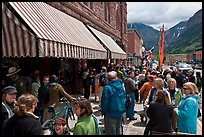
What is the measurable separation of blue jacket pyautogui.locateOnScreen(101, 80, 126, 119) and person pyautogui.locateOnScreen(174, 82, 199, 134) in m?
1.30

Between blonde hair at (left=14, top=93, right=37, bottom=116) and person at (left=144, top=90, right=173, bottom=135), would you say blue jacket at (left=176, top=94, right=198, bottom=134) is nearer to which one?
person at (left=144, top=90, right=173, bottom=135)

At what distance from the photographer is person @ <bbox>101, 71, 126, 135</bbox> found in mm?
5996

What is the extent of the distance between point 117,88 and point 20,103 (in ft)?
8.85

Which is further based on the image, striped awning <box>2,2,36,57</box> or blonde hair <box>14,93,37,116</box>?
striped awning <box>2,2,36,57</box>

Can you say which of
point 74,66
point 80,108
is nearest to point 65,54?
point 80,108

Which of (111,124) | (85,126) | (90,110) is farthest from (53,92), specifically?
(85,126)

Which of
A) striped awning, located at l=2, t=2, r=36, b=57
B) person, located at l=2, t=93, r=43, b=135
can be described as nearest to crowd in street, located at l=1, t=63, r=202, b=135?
person, located at l=2, t=93, r=43, b=135

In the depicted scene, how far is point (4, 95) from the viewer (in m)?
5.05

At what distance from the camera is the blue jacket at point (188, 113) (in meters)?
5.04

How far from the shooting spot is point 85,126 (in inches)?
156

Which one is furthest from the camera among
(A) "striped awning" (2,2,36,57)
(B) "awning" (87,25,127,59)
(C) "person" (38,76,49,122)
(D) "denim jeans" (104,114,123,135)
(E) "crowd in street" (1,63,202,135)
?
(B) "awning" (87,25,127,59)

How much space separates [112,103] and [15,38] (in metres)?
2.34

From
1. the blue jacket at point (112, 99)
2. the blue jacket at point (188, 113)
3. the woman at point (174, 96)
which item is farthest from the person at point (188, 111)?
the blue jacket at point (112, 99)

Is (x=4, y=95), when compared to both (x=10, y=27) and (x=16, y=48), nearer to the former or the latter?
(x=16, y=48)
